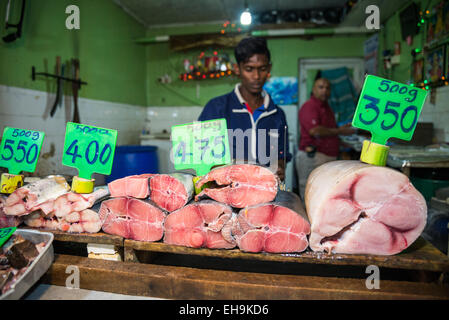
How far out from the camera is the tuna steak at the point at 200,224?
1169 millimetres

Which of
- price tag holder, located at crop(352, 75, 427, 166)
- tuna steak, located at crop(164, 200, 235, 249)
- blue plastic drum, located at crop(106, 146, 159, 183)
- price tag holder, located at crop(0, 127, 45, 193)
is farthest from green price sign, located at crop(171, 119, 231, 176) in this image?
blue plastic drum, located at crop(106, 146, 159, 183)

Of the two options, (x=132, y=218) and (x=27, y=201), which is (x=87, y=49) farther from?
(x=132, y=218)

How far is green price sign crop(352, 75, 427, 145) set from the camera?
1.13 meters

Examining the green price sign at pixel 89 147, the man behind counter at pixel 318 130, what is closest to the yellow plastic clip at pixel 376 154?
the green price sign at pixel 89 147

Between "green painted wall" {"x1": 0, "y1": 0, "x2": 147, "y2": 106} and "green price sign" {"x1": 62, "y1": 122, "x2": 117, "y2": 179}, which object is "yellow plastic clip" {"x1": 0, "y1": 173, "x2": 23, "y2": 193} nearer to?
"green price sign" {"x1": 62, "y1": 122, "x2": 117, "y2": 179}

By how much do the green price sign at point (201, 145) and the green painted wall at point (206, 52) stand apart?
4.61 metres

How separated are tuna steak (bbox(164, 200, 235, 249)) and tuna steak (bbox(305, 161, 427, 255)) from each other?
1.21ft

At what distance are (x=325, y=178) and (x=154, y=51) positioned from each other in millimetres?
5791

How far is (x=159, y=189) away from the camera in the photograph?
1.26 meters

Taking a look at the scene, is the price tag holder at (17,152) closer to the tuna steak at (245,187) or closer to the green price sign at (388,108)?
the tuna steak at (245,187)

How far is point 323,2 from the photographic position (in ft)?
16.4

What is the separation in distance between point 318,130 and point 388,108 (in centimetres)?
225

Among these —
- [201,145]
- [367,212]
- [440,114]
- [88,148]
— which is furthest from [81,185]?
[440,114]
